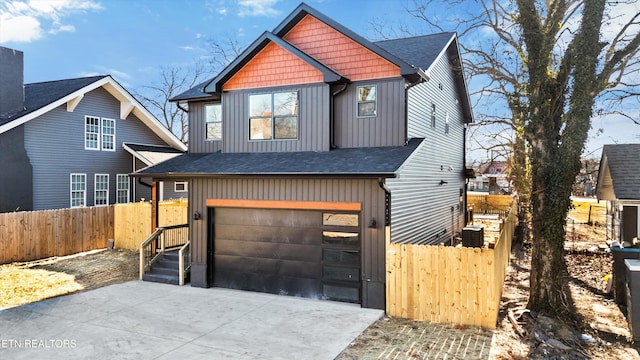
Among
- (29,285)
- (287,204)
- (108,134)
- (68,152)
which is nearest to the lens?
(287,204)

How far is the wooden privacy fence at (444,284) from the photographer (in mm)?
8031

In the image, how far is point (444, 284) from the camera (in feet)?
27.4

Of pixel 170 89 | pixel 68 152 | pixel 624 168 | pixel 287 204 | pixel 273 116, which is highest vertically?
pixel 170 89

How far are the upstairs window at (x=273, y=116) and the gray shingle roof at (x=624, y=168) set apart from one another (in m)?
9.18

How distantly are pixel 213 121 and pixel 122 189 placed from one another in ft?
35.6

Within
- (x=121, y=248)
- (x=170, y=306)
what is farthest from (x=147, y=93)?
(x=170, y=306)

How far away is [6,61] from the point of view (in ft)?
59.0

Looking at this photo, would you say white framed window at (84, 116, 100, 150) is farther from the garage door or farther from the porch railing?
the garage door

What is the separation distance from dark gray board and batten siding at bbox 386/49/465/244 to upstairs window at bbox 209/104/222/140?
628 centimetres

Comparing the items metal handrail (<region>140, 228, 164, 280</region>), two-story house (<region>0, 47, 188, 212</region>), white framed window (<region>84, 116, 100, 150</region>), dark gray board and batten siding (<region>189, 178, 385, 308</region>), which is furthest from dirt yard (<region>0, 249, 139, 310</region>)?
white framed window (<region>84, 116, 100, 150</region>)

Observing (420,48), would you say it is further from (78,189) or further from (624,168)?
(78,189)

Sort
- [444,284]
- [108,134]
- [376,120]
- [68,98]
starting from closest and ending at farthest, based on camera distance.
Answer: [444,284] → [376,120] → [68,98] → [108,134]

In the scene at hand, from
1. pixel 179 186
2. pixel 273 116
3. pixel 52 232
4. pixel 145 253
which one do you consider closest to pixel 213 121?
pixel 273 116

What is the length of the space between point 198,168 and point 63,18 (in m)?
25.3
